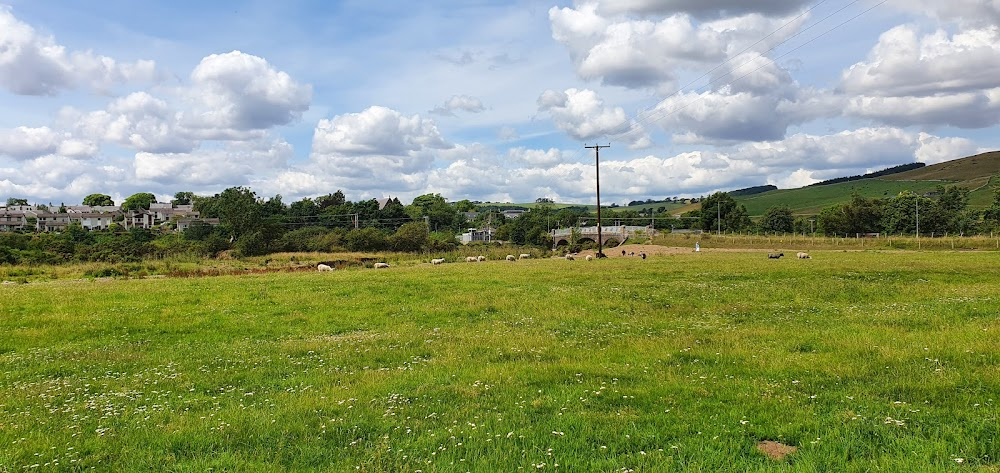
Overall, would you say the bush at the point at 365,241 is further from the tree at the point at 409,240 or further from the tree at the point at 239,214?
the tree at the point at 239,214

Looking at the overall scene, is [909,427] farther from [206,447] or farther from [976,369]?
[206,447]

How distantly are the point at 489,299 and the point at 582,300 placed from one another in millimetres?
4203

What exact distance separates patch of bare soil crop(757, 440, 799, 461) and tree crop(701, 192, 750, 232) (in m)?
161

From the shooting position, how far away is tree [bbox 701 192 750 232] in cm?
16588

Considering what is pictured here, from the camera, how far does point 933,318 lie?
60.6ft

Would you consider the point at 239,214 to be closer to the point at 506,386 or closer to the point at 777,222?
the point at 506,386

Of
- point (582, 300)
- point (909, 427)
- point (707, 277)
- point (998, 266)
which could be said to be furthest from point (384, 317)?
point (998, 266)

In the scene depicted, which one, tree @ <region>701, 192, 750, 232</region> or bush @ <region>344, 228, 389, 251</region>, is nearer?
bush @ <region>344, 228, 389, 251</region>

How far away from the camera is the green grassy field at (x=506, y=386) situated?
320 inches

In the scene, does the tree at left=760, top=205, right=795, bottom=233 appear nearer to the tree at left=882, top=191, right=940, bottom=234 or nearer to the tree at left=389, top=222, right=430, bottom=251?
the tree at left=882, top=191, right=940, bottom=234

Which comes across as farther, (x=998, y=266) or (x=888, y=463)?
(x=998, y=266)

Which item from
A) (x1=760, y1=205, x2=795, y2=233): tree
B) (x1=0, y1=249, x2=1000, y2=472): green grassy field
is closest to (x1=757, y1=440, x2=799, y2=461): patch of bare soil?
(x1=0, y1=249, x2=1000, y2=472): green grassy field

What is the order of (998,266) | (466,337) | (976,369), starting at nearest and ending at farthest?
(976,369)
(466,337)
(998,266)

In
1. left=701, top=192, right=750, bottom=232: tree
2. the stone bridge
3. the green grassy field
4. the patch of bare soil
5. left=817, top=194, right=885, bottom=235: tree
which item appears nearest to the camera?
the patch of bare soil
